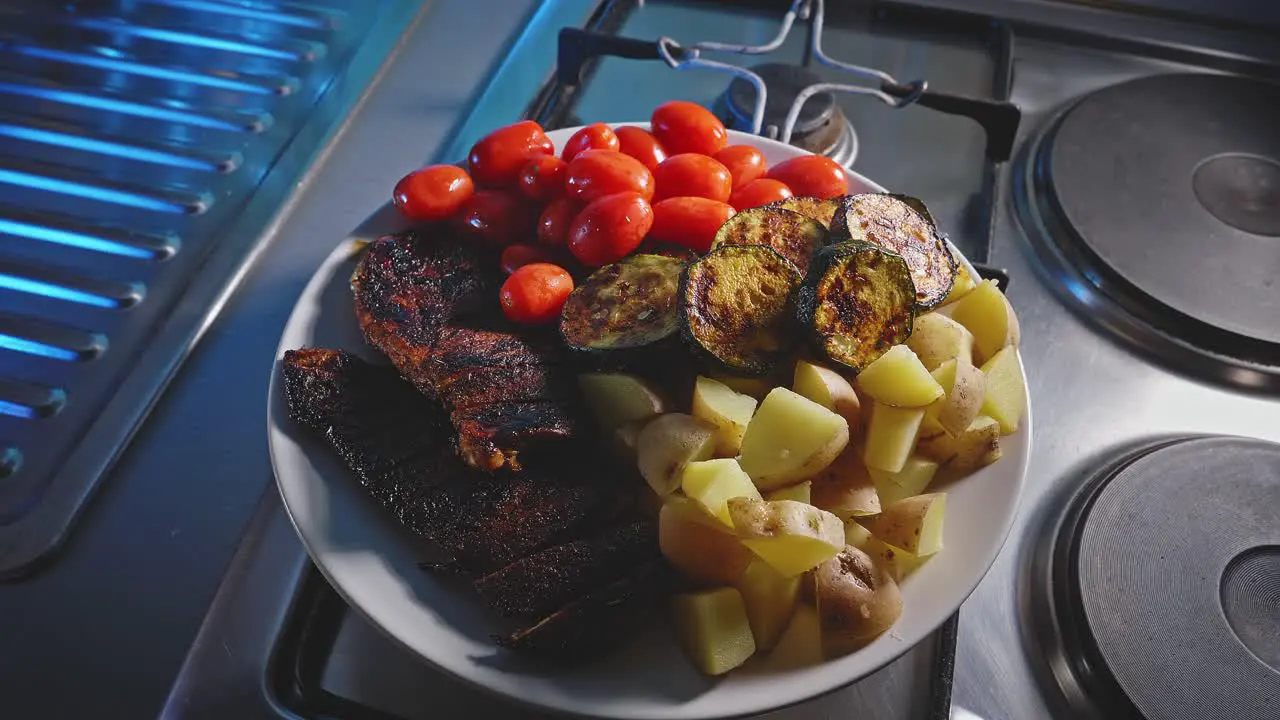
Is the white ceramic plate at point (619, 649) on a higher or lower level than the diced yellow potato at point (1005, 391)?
lower

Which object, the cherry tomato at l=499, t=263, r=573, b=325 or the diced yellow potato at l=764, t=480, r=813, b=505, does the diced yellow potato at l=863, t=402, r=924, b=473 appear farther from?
the cherry tomato at l=499, t=263, r=573, b=325

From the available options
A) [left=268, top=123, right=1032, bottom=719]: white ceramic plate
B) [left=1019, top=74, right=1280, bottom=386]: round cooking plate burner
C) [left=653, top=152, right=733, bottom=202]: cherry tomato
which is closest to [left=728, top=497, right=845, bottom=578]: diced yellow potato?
[left=268, top=123, right=1032, bottom=719]: white ceramic plate

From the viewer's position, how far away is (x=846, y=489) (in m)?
1.14

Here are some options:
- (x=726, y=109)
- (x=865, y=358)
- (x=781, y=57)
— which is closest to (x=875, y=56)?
(x=781, y=57)

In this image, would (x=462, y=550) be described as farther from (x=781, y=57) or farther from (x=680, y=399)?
(x=781, y=57)

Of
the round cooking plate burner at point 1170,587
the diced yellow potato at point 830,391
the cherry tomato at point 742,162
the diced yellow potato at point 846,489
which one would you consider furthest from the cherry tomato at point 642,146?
the round cooking plate burner at point 1170,587

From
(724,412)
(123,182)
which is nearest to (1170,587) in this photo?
(724,412)

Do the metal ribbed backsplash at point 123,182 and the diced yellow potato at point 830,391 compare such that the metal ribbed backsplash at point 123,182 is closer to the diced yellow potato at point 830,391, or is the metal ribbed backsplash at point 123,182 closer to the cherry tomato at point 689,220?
the cherry tomato at point 689,220

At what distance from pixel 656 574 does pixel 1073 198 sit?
122 centimetres

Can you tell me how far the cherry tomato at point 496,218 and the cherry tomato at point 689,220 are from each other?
0.78 feet

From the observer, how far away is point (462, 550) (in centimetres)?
109

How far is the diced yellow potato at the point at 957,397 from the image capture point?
3.79 ft

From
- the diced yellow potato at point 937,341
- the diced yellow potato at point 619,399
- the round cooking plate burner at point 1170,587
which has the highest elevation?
the diced yellow potato at point 937,341

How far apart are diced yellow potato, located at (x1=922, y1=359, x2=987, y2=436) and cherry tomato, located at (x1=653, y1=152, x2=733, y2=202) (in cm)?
51
